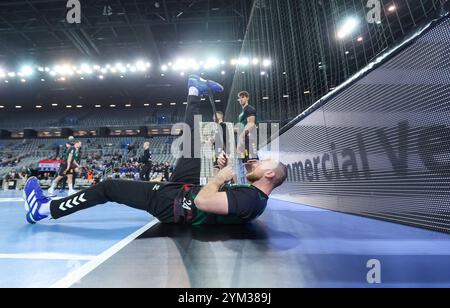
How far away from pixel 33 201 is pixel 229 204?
1.99 metres

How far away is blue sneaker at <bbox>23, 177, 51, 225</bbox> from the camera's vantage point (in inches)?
88.4

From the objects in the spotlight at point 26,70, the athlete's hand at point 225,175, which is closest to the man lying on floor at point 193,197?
the athlete's hand at point 225,175

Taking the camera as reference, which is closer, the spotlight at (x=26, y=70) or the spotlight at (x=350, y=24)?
the spotlight at (x=350, y=24)

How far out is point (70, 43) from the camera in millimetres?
12633

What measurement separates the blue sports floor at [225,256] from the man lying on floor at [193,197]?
0.45 ft

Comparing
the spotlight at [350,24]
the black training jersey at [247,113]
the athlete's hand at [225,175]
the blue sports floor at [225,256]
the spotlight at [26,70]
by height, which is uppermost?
the spotlight at [26,70]

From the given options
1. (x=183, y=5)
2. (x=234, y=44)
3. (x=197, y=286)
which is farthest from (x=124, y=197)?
(x=234, y=44)

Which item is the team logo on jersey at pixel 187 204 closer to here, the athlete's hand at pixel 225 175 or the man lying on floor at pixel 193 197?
the man lying on floor at pixel 193 197

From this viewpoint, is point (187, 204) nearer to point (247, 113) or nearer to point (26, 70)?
point (247, 113)

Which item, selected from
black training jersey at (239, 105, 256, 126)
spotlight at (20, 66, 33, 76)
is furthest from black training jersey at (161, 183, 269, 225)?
spotlight at (20, 66, 33, 76)

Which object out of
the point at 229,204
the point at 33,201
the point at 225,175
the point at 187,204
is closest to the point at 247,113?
the point at 187,204

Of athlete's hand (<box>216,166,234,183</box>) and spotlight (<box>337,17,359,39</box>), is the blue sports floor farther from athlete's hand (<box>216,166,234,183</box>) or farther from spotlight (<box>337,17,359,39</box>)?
spotlight (<box>337,17,359,39</box>)

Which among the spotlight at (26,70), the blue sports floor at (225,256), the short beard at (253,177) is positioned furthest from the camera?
the spotlight at (26,70)

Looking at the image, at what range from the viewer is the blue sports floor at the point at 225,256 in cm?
95
